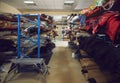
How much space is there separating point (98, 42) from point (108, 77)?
0.76 m

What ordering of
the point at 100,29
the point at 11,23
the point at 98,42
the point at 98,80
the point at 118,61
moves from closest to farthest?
the point at 118,61
the point at 100,29
the point at 98,80
the point at 98,42
the point at 11,23

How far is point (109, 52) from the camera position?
8.20 feet

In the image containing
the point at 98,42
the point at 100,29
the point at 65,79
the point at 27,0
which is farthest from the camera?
the point at 27,0

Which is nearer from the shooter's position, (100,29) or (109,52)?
(100,29)

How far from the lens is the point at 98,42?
3.33 m

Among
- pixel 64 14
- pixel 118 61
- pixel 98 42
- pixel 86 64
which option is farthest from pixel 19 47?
pixel 64 14

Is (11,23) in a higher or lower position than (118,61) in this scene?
higher

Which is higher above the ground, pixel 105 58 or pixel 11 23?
pixel 11 23

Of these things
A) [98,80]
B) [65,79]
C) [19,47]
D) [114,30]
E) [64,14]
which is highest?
[64,14]

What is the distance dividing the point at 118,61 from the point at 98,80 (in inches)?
38.1

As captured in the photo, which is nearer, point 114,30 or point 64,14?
point 114,30

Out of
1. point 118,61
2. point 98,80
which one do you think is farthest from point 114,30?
point 98,80

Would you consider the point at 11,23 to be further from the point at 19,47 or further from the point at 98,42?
the point at 98,42

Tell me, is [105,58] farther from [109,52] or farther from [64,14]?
[64,14]
